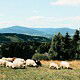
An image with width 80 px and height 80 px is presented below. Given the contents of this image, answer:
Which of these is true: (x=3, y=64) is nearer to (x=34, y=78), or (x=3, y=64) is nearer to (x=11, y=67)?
(x=11, y=67)

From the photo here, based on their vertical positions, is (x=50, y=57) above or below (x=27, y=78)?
below

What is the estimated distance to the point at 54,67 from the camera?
1729 inches

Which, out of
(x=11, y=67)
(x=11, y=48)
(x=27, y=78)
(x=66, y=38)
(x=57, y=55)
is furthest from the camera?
(x=11, y=48)

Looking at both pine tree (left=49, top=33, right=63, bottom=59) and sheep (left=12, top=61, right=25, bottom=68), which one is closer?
sheep (left=12, top=61, right=25, bottom=68)

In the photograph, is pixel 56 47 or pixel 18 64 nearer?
pixel 18 64

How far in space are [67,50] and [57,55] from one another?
22.3ft

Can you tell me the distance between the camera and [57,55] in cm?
12256

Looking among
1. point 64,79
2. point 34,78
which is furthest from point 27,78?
point 64,79

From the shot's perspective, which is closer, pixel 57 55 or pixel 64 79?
pixel 64 79

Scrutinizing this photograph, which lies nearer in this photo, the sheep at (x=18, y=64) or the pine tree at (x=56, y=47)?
the sheep at (x=18, y=64)

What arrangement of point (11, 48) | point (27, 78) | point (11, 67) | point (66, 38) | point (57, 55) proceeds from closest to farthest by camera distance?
point (27, 78) < point (11, 67) < point (57, 55) < point (66, 38) < point (11, 48)

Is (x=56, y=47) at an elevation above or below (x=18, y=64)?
below

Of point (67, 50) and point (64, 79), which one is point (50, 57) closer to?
point (67, 50)

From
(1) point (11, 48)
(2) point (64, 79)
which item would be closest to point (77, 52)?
(1) point (11, 48)
